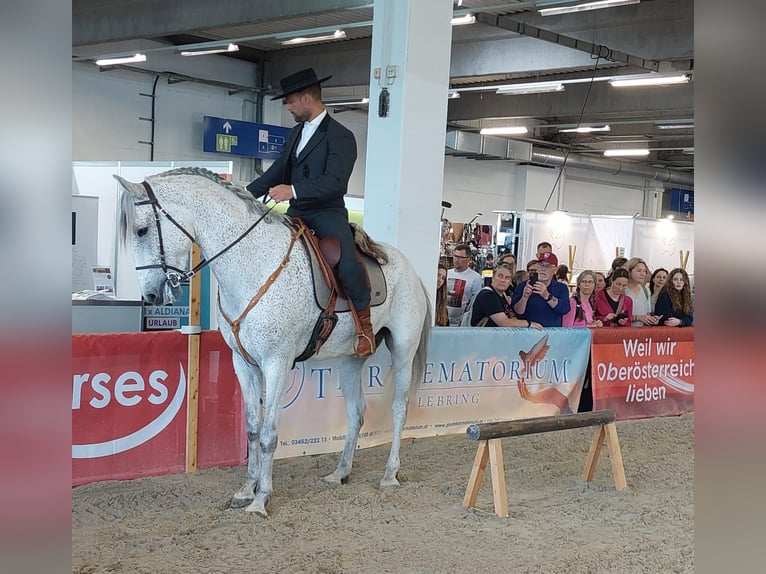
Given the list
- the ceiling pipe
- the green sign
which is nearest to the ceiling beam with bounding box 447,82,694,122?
the ceiling pipe

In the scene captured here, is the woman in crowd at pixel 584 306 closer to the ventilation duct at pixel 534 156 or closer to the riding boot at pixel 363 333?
the riding boot at pixel 363 333

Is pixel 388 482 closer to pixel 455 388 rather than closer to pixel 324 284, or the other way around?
pixel 324 284

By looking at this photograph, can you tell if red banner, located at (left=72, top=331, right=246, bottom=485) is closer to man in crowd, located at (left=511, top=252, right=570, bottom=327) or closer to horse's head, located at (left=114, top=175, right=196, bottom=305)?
horse's head, located at (left=114, top=175, right=196, bottom=305)

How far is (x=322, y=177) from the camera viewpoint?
14.2ft

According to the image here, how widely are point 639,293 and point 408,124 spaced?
325 centimetres

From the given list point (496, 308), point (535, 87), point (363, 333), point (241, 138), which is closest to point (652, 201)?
point (535, 87)

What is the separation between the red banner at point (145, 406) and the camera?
4395 mm

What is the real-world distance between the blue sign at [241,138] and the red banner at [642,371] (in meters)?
9.25

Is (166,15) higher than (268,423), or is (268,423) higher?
(166,15)

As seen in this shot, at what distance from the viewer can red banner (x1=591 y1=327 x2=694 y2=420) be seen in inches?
286

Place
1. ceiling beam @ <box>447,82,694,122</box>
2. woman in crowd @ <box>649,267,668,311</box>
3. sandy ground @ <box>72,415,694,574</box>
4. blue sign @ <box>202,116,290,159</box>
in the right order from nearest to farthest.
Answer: sandy ground @ <box>72,415,694,574</box>
woman in crowd @ <box>649,267,668,311</box>
ceiling beam @ <box>447,82,694,122</box>
blue sign @ <box>202,116,290,159</box>

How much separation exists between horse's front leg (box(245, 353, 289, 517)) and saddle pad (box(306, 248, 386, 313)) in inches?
16.5
